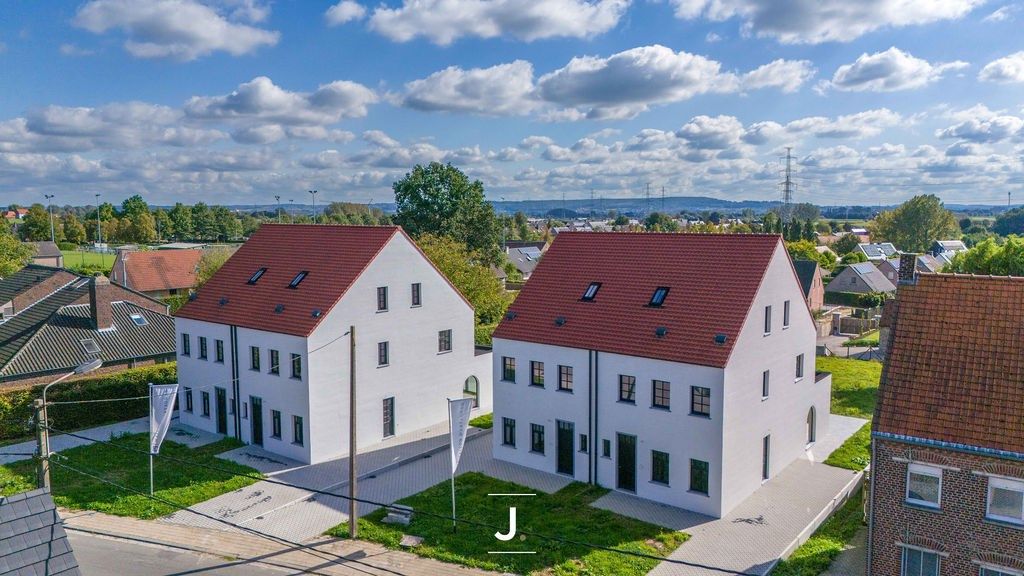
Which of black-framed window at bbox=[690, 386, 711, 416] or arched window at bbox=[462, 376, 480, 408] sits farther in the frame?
arched window at bbox=[462, 376, 480, 408]

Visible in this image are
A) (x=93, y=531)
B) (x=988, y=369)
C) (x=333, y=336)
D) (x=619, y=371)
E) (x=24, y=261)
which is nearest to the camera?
(x=988, y=369)

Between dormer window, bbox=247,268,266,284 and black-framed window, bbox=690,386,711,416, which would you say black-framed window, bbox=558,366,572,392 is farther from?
dormer window, bbox=247,268,266,284

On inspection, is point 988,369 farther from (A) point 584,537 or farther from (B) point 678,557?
Answer: (A) point 584,537

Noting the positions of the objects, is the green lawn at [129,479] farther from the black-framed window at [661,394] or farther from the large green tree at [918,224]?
the large green tree at [918,224]

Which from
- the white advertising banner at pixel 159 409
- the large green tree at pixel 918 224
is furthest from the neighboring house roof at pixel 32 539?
the large green tree at pixel 918 224

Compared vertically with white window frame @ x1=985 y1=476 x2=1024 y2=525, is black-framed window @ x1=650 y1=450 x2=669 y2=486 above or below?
below

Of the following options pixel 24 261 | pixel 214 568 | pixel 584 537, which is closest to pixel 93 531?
pixel 214 568

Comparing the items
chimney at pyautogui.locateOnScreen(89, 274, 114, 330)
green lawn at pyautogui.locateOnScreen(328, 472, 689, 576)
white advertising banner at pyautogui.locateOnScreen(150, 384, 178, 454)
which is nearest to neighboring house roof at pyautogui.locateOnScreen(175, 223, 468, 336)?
white advertising banner at pyautogui.locateOnScreen(150, 384, 178, 454)
